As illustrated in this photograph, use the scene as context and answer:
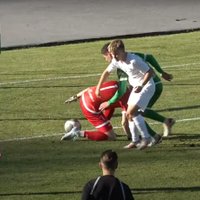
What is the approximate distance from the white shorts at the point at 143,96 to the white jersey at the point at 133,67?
15cm

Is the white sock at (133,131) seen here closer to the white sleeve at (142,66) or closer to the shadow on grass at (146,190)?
the white sleeve at (142,66)

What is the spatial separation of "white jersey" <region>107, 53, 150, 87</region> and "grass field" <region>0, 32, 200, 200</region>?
1.17 m

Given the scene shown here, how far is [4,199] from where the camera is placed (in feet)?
45.5

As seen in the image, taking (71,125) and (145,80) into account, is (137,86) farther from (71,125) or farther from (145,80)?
(71,125)

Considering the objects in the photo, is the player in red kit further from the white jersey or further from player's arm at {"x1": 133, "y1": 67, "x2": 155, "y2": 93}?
player's arm at {"x1": 133, "y1": 67, "x2": 155, "y2": 93}

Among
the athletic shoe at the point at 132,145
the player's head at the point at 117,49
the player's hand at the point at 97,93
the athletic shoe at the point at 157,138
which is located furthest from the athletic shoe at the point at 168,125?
the player's head at the point at 117,49

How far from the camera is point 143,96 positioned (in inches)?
635

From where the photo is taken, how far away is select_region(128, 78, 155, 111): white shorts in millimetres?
16094

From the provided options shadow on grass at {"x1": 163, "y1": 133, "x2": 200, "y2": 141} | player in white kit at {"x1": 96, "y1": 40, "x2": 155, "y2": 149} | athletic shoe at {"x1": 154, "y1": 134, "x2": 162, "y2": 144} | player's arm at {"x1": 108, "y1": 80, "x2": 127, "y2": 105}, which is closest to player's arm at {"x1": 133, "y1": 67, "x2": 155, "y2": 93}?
player in white kit at {"x1": 96, "y1": 40, "x2": 155, "y2": 149}

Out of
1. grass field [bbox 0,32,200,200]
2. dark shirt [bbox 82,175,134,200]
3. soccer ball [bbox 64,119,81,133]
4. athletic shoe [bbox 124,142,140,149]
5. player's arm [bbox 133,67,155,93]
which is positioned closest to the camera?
dark shirt [bbox 82,175,134,200]

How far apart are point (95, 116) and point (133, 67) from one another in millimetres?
1400

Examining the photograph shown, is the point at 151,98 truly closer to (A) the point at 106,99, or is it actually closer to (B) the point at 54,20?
(A) the point at 106,99

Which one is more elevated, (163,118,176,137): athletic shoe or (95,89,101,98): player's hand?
(95,89,101,98): player's hand

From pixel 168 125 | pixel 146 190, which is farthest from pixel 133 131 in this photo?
pixel 146 190
